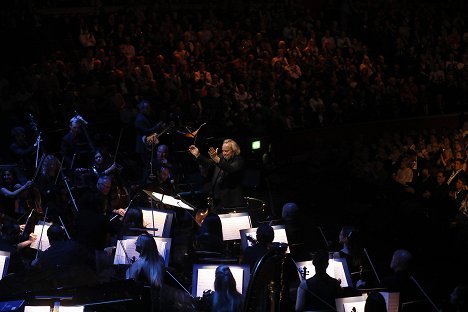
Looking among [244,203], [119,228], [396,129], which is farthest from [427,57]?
[119,228]

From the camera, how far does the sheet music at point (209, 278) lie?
752cm

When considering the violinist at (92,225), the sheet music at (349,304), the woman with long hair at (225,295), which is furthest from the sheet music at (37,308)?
the sheet music at (349,304)

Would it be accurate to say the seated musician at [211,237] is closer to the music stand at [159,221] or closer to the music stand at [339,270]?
the music stand at [159,221]

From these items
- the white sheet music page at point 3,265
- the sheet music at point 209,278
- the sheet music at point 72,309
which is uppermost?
the white sheet music page at point 3,265

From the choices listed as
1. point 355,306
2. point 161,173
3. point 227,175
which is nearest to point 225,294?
point 355,306

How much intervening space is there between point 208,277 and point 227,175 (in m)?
2.90

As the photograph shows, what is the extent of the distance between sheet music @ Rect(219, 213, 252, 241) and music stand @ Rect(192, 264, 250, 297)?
146cm

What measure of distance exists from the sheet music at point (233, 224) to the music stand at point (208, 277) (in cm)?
146

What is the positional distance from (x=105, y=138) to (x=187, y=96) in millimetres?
2651

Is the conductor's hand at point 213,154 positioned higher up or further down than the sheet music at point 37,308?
higher up

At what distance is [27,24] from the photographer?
16.1m

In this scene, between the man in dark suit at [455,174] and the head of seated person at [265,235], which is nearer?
the head of seated person at [265,235]

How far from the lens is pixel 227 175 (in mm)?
10281

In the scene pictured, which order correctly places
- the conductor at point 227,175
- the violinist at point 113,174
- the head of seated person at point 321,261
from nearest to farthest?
1. the head of seated person at point 321,261
2. the conductor at point 227,175
3. the violinist at point 113,174
